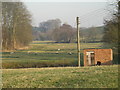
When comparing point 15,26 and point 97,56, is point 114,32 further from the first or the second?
point 15,26

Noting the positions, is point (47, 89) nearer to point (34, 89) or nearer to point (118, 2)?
point (34, 89)

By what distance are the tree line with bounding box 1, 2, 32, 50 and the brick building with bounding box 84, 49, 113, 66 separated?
2029 centimetres

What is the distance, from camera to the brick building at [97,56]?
1100 inches

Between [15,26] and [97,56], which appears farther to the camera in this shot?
[15,26]

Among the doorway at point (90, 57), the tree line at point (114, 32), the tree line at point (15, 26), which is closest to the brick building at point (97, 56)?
the doorway at point (90, 57)

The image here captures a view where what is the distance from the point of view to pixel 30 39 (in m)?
50.1

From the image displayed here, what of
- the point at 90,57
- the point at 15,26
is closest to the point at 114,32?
the point at 90,57

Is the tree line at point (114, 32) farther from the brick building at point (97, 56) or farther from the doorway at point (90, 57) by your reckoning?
the doorway at point (90, 57)

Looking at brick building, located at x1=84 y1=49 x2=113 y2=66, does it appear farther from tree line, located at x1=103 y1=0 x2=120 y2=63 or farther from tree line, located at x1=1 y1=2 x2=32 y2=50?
tree line, located at x1=1 y1=2 x2=32 y2=50

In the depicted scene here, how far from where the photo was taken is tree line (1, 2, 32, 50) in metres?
43.6

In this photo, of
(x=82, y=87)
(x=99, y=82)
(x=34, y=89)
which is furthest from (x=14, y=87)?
(x=99, y=82)

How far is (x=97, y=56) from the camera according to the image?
29.2 metres

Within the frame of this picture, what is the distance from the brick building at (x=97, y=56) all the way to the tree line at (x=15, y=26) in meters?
20.3

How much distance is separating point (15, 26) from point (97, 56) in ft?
74.7
